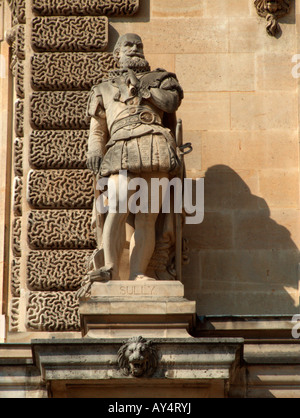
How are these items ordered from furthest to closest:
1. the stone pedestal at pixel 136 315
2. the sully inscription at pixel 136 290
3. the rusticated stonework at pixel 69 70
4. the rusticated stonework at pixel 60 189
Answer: the rusticated stonework at pixel 69 70
the rusticated stonework at pixel 60 189
the sully inscription at pixel 136 290
the stone pedestal at pixel 136 315

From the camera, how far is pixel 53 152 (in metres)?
14.4

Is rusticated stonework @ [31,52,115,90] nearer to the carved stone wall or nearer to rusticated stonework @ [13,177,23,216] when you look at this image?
the carved stone wall

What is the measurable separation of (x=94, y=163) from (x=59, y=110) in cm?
133

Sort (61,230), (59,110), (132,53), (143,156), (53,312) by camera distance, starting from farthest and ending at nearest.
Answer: (59,110) < (61,230) < (53,312) < (132,53) < (143,156)

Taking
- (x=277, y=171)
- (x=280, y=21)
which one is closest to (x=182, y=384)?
(x=277, y=171)

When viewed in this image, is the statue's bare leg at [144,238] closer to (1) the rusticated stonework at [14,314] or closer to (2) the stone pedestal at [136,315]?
(2) the stone pedestal at [136,315]

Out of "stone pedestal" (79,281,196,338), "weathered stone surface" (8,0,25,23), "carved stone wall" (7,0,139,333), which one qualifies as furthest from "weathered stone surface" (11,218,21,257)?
"weathered stone surface" (8,0,25,23)

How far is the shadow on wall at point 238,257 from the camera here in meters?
14.0

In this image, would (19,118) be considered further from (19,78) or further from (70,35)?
(70,35)

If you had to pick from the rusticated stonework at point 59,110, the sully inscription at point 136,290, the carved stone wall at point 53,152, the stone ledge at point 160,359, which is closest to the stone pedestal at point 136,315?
the sully inscription at point 136,290

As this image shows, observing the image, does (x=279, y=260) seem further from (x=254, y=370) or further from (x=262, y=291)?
(x=254, y=370)

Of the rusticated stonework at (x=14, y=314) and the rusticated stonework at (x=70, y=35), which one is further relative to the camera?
the rusticated stonework at (x=70, y=35)

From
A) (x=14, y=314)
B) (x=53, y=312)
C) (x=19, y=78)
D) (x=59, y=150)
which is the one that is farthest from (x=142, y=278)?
(x=19, y=78)

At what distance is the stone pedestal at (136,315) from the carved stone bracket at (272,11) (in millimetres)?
3128
